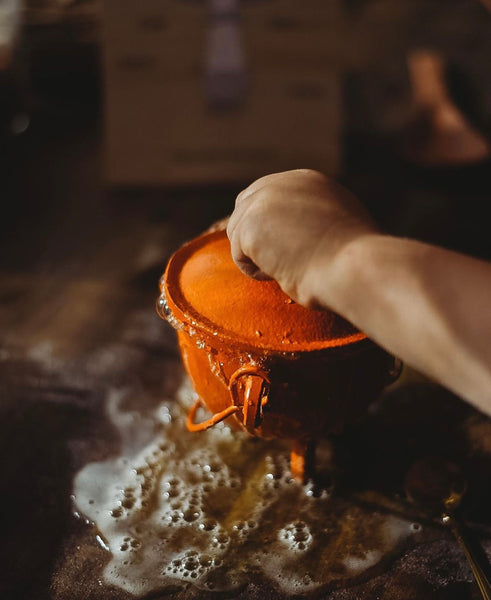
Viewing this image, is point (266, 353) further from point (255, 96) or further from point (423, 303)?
point (255, 96)

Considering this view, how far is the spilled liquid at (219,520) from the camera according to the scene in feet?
5.52

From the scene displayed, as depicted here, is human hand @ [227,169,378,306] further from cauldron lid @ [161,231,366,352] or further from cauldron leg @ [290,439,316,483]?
cauldron leg @ [290,439,316,483]

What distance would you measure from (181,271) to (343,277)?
2.09ft

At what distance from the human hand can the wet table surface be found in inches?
35.5

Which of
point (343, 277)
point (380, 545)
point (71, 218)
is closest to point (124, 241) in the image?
point (71, 218)

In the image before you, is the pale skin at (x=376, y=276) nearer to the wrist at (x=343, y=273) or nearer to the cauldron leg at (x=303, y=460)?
the wrist at (x=343, y=273)

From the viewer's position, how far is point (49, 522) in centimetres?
183

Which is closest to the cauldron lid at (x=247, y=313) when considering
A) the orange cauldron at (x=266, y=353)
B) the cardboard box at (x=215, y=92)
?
the orange cauldron at (x=266, y=353)

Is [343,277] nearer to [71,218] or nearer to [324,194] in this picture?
[324,194]

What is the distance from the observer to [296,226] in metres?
1.25

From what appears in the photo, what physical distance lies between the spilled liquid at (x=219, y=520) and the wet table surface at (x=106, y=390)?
0.03 m

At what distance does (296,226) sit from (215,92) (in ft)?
8.59

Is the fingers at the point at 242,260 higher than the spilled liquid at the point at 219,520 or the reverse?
higher

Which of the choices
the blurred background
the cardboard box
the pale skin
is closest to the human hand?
the pale skin
